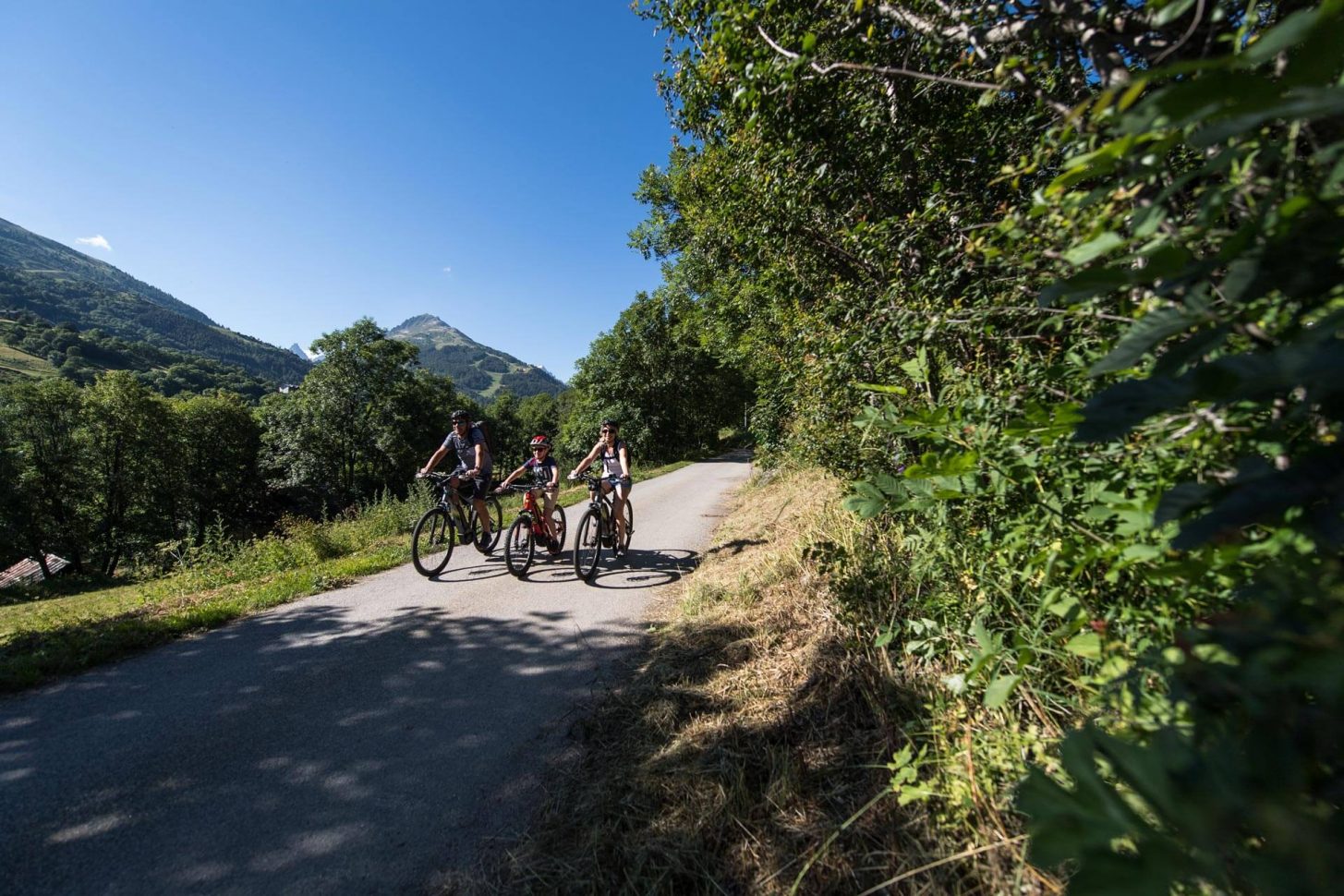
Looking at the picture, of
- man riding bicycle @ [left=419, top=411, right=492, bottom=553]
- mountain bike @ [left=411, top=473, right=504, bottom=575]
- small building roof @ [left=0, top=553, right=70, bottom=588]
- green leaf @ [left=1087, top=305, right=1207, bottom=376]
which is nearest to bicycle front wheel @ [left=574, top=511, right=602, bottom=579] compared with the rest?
mountain bike @ [left=411, top=473, right=504, bottom=575]

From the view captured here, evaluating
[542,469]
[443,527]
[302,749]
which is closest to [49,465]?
[443,527]

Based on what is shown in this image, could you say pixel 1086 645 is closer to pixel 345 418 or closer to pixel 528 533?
pixel 528 533

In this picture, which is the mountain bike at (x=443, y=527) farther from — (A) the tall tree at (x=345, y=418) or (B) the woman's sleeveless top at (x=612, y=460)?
(A) the tall tree at (x=345, y=418)

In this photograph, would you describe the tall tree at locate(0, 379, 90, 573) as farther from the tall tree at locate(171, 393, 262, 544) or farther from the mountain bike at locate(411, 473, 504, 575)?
the mountain bike at locate(411, 473, 504, 575)

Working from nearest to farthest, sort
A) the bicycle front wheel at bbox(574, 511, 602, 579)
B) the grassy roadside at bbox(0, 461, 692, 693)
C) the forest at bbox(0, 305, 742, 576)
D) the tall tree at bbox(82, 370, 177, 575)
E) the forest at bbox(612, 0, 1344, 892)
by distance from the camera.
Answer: the forest at bbox(612, 0, 1344, 892) < the grassy roadside at bbox(0, 461, 692, 693) < the bicycle front wheel at bbox(574, 511, 602, 579) < the forest at bbox(0, 305, 742, 576) < the tall tree at bbox(82, 370, 177, 575)

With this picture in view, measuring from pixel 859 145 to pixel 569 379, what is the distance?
29862mm

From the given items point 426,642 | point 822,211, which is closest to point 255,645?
point 426,642

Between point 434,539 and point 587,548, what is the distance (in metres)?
2.21

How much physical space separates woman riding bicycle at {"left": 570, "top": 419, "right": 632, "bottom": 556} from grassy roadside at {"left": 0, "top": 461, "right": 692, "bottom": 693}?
2.99m

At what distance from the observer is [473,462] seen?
719 cm

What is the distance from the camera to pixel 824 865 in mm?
1875

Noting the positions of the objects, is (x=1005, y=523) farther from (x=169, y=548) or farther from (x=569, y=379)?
(x=569, y=379)

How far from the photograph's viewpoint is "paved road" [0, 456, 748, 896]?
2336mm

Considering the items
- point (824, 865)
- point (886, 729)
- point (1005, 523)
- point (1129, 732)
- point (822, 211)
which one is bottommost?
point (824, 865)
